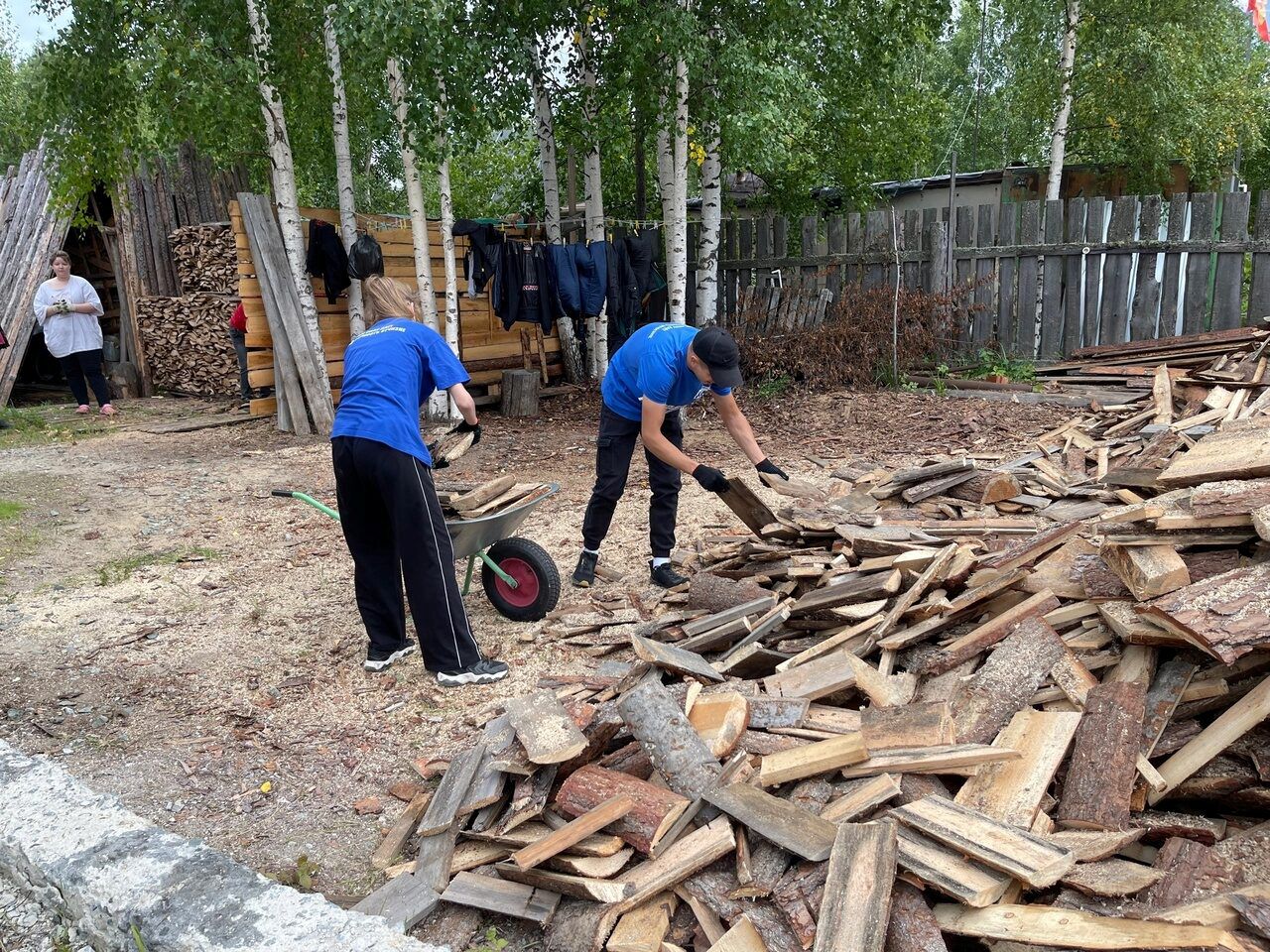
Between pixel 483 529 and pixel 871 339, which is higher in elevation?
pixel 871 339

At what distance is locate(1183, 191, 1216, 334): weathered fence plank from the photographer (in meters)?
9.23

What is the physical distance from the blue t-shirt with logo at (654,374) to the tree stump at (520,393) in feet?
17.8

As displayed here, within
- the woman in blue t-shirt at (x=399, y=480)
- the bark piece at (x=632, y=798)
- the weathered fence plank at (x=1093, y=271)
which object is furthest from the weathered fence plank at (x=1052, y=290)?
the bark piece at (x=632, y=798)

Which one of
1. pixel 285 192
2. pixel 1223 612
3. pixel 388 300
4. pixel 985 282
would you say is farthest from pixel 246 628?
pixel 985 282

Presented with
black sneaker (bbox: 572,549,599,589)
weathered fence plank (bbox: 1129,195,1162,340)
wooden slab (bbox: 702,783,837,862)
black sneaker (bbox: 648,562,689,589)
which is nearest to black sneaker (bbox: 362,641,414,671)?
black sneaker (bbox: 572,549,599,589)

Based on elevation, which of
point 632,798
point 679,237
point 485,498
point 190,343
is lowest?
point 632,798

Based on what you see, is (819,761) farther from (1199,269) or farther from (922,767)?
(1199,269)

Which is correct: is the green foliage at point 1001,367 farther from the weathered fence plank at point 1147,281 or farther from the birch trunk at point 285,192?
the birch trunk at point 285,192

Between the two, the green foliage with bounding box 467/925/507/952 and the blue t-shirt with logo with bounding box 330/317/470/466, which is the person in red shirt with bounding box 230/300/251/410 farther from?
the green foliage with bounding box 467/925/507/952

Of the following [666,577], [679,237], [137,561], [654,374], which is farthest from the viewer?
[679,237]

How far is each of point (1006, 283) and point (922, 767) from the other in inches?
350

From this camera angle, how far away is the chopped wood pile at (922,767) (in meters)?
2.26

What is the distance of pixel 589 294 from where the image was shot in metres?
9.95

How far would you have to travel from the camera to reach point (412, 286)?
10.5 m
